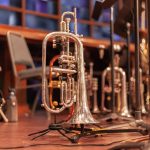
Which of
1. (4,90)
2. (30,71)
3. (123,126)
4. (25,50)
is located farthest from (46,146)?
(4,90)

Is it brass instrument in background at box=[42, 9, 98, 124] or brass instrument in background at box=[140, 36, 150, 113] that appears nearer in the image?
brass instrument in background at box=[42, 9, 98, 124]

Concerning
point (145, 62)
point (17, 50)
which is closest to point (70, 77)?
point (145, 62)

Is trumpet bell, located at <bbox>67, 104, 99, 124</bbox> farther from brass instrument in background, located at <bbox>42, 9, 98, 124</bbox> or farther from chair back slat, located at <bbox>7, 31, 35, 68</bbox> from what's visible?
chair back slat, located at <bbox>7, 31, 35, 68</bbox>

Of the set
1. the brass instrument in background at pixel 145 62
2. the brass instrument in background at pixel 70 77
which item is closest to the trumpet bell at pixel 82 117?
the brass instrument in background at pixel 70 77

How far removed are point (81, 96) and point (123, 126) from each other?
1.08 ft

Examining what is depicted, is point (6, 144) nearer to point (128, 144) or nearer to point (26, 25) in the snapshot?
point (128, 144)

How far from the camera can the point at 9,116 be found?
2867mm

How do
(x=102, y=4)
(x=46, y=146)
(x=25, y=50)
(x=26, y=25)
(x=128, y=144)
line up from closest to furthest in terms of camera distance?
(x=128, y=144) < (x=46, y=146) < (x=102, y=4) < (x=25, y=50) < (x=26, y=25)

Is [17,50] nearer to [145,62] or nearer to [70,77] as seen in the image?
[145,62]

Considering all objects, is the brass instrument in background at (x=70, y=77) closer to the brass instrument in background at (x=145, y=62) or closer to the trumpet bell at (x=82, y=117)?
the trumpet bell at (x=82, y=117)

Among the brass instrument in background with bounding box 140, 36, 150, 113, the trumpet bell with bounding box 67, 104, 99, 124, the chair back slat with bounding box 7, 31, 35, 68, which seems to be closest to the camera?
the trumpet bell with bounding box 67, 104, 99, 124

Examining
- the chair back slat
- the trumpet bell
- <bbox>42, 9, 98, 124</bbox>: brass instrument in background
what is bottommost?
the trumpet bell

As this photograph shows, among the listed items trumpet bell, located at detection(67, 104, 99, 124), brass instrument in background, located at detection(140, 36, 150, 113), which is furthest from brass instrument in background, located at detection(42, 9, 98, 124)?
brass instrument in background, located at detection(140, 36, 150, 113)

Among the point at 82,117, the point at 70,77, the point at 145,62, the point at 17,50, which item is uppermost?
the point at 17,50
